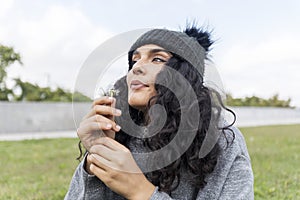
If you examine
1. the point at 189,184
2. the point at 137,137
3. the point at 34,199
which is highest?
the point at 137,137

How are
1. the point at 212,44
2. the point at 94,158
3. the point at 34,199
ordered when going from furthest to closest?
1. the point at 34,199
2. the point at 212,44
3. the point at 94,158

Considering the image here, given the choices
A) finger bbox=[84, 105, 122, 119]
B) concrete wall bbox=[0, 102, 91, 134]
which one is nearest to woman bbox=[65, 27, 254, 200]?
finger bbox=[84, 105, 122, 119]

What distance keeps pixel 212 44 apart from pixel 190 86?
0.35 meters

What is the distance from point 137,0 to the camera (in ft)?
5.24

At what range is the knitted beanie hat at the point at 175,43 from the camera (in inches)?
57.2

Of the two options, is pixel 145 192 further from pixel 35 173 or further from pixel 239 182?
pixel 35 173

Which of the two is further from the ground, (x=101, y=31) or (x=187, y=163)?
(x=101, y=31)

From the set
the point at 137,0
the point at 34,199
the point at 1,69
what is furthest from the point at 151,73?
the point at 1,69

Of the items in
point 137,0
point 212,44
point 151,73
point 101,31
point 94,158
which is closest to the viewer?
point 94,158

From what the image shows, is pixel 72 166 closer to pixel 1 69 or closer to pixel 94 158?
pixel 94 158

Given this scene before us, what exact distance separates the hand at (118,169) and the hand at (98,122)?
0.11ft

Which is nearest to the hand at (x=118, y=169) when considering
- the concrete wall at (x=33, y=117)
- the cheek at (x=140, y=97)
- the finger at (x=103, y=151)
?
the finger at (x=103, y=151)

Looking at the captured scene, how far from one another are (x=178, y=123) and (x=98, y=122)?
317 mm

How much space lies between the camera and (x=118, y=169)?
1.19 meters
